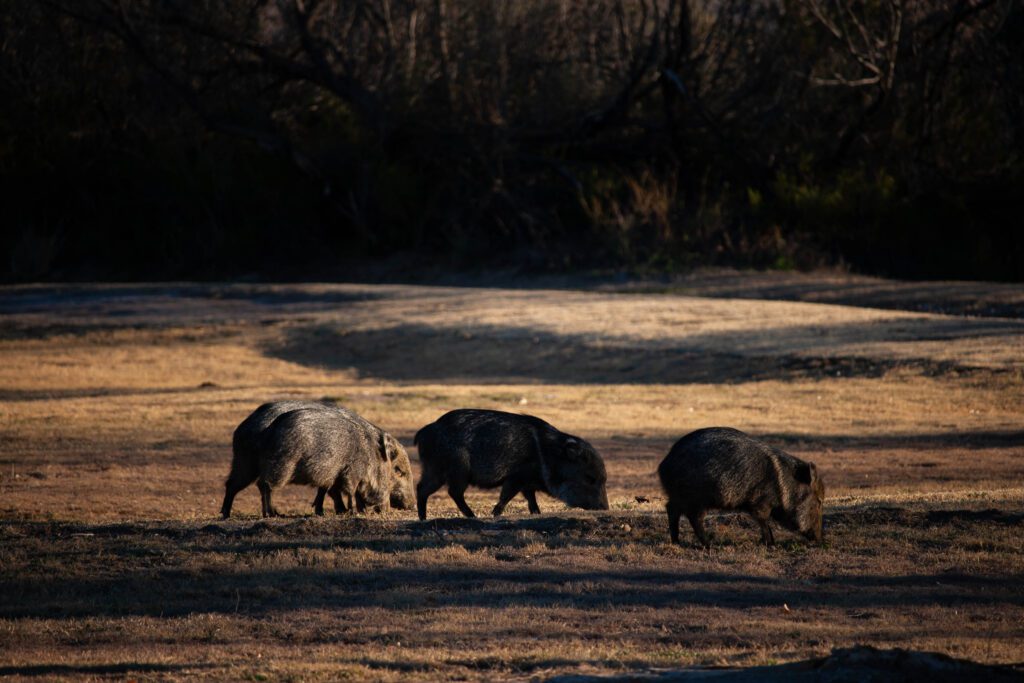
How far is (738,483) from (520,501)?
3.51 meters

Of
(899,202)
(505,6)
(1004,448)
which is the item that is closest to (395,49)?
(505,6)

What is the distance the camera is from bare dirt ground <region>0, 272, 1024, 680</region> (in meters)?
5.81

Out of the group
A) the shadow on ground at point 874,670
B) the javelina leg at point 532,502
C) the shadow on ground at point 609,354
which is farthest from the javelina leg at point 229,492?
→ the shadow on ground at point 609,354

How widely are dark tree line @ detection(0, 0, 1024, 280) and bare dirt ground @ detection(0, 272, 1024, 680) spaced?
5.41m

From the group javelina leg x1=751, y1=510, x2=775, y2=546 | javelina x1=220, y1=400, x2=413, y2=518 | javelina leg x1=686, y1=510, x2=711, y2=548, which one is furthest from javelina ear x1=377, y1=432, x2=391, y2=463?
javelina leg x1=751, y1=510, x2=775, y2=546

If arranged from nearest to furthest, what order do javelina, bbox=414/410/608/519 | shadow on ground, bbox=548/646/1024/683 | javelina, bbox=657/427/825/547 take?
shadow on ground, bbox=548/646/1024/683
javelina, bbox=657/427/825/547
javelina, bbox=414/410/608/519

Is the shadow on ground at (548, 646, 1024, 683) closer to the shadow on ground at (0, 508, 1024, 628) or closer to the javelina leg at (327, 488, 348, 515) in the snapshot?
the shadow on ground at (0, 508, 1024, 628)

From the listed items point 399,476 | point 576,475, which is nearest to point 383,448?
point 399,476

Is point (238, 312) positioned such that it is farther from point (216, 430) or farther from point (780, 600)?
point (780, 600)

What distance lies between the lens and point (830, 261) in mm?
26594

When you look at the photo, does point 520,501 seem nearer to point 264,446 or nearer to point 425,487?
point 425,487

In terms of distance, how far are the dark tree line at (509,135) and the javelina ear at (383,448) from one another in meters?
18.1

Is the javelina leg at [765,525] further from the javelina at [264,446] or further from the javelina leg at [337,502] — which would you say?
the javelina leg at [337,502]

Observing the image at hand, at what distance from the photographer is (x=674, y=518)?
24.2ft
